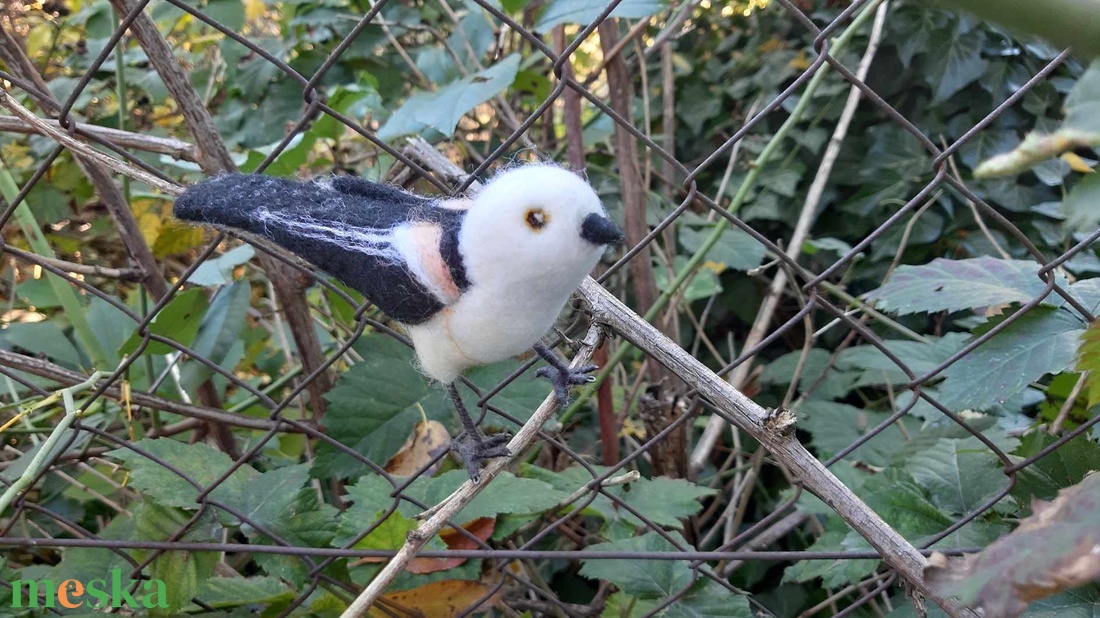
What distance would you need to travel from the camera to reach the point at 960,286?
0.84 metres

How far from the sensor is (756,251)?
1489 mm

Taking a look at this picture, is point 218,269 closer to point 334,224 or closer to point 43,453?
point 43,453

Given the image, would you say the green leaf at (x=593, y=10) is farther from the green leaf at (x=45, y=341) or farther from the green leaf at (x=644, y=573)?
the green leaf at (x=45, y=341)

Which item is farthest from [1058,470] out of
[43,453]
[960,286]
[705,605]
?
[43,453]

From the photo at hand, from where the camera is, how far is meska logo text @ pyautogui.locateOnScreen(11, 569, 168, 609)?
2.73ft

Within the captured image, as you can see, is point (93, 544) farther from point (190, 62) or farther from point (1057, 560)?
point (190, 62)

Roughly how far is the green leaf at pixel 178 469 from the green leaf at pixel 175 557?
0.03 m

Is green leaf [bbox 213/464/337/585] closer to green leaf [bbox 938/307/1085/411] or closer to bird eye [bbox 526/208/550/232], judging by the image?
bird eye [bbox 526/208/550/232]

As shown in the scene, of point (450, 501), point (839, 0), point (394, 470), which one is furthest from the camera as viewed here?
point (839, 0)

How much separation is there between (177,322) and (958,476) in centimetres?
100

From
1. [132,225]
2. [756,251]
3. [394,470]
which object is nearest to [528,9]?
[756,251]

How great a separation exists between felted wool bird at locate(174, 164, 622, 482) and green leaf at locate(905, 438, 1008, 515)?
644mm

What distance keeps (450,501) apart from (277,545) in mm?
344

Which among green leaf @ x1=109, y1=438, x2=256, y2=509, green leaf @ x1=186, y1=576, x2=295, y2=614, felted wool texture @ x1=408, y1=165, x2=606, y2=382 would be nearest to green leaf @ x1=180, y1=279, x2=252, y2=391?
green leaf @ x1=109, y1=438, x2=256, y2=509
